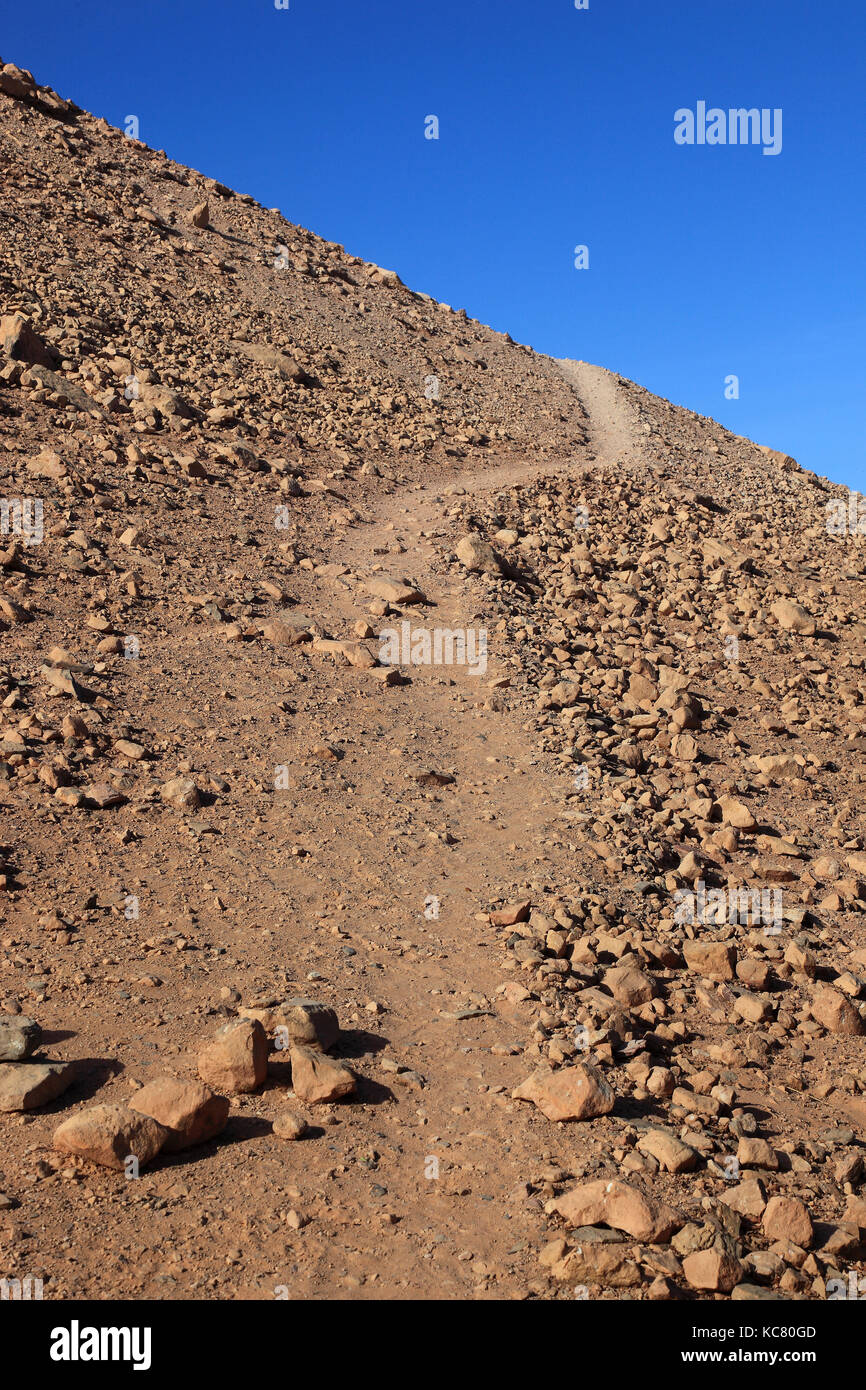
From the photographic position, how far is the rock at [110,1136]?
4.07 m

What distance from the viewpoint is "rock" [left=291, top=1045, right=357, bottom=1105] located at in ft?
15.5

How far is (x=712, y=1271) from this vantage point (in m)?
3.86

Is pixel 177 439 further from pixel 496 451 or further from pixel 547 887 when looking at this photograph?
pixel 547 887

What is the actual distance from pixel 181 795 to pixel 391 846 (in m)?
1.59

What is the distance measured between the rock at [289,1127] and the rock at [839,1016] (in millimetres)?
3548

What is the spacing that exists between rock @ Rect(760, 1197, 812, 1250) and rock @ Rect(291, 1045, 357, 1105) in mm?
1914

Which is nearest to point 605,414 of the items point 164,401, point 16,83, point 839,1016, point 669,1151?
point 164,401

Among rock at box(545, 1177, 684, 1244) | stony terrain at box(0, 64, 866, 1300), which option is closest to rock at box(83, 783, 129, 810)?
stony terrain at box(0, 64, 866, 1300)

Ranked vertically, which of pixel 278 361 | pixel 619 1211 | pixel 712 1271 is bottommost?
pixel 712 1271

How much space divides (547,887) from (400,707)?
301 cm

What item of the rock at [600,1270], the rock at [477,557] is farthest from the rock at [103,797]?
the rock at [477,557]

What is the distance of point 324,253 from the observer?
80.9 ft

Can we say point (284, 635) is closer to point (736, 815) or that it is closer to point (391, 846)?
point (391, 846)

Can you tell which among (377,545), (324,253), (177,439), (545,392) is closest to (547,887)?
(377,545)
